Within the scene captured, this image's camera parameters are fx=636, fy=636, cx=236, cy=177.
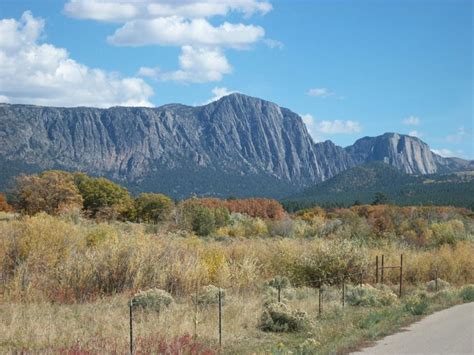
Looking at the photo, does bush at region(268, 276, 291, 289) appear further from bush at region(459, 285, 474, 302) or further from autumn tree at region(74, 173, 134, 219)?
autumn tree at region(74, 173, 134, 219)

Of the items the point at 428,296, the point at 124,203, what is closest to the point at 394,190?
the point at 124,203

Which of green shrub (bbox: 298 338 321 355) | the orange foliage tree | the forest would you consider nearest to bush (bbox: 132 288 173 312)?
the forest

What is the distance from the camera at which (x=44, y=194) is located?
58.9 metres

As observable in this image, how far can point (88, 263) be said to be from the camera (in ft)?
63.2

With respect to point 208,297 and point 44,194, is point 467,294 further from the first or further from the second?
point 44,194

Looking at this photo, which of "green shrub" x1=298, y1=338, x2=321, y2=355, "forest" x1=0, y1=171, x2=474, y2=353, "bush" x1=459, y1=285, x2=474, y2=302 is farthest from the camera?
"bush" x1=459, y1=285, x2=474, y2=302

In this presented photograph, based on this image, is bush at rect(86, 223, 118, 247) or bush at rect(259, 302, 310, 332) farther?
bush at rect(86, 223, 118, 247)

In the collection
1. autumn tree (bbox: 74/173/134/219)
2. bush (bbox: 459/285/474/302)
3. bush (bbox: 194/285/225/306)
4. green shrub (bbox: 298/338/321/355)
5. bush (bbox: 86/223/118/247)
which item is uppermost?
autumn tree (bbox: 74/173/134/219)

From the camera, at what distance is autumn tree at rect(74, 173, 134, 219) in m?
66.0

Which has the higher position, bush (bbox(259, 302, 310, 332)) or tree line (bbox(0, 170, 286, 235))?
tree line (bbox(0, 170, 286, 235))

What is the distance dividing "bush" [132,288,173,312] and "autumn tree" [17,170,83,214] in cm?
4197

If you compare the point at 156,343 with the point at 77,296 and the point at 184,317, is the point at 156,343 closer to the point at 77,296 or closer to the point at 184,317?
the point at 184,317

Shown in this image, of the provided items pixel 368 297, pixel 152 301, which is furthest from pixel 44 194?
pixel 152 301

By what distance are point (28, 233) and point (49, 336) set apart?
28.8ft
